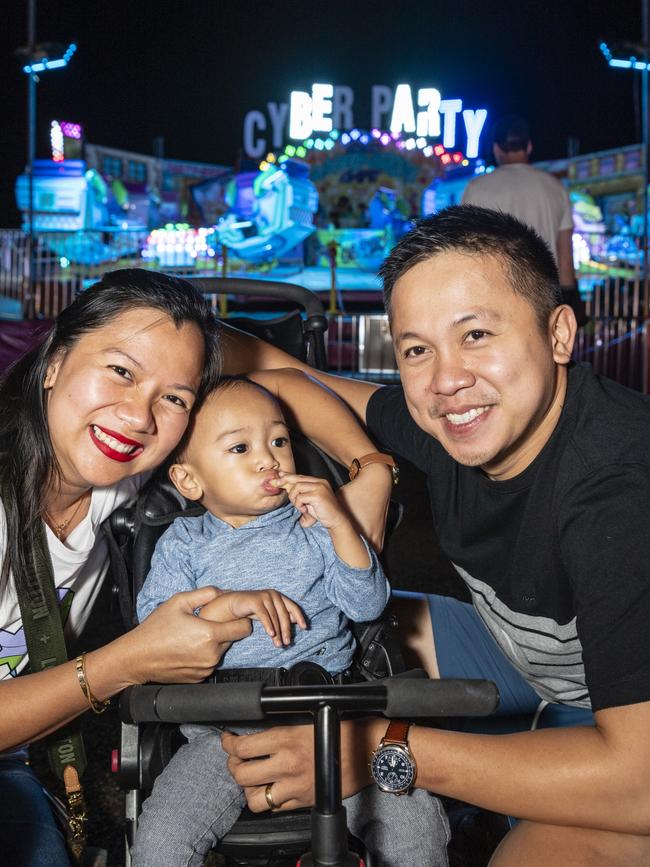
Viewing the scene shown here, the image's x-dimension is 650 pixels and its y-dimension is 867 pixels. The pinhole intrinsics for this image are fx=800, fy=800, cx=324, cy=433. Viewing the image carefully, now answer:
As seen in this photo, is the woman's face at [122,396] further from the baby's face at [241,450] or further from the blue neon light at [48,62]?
the blue neon light at [48,62]

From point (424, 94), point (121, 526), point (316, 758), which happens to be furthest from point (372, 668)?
point (424, 94)

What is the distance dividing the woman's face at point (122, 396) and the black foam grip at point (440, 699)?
83cm

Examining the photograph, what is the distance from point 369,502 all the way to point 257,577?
305 mm

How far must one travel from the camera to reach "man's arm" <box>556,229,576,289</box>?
464 centimetres

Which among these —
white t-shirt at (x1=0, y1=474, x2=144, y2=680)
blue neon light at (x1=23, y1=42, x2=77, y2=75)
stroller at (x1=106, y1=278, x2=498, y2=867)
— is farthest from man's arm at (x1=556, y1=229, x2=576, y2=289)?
blue neon light at (x1=23, y1=42, x2=77, y2=75)

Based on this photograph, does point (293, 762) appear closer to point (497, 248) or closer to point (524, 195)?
point (497, 248)

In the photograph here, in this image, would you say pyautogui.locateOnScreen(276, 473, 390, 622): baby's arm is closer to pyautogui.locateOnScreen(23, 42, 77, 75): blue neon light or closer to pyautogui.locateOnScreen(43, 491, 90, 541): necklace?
pyautogui.locateOnScreen(43, 491, 90, 541): necklace

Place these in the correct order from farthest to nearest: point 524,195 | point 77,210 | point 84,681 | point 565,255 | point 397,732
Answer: point 77,210
point 565,255
point 524,195
point 84,681
point 397,732

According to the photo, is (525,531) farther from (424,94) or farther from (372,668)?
(424,94)

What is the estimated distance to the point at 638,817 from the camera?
1292 millimetres

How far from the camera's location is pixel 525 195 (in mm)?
4570

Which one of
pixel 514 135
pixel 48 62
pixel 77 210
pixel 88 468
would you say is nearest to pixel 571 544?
pixel 88 468

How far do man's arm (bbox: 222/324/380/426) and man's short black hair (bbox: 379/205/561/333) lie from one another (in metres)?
0.61

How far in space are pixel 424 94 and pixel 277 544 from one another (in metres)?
16.4
